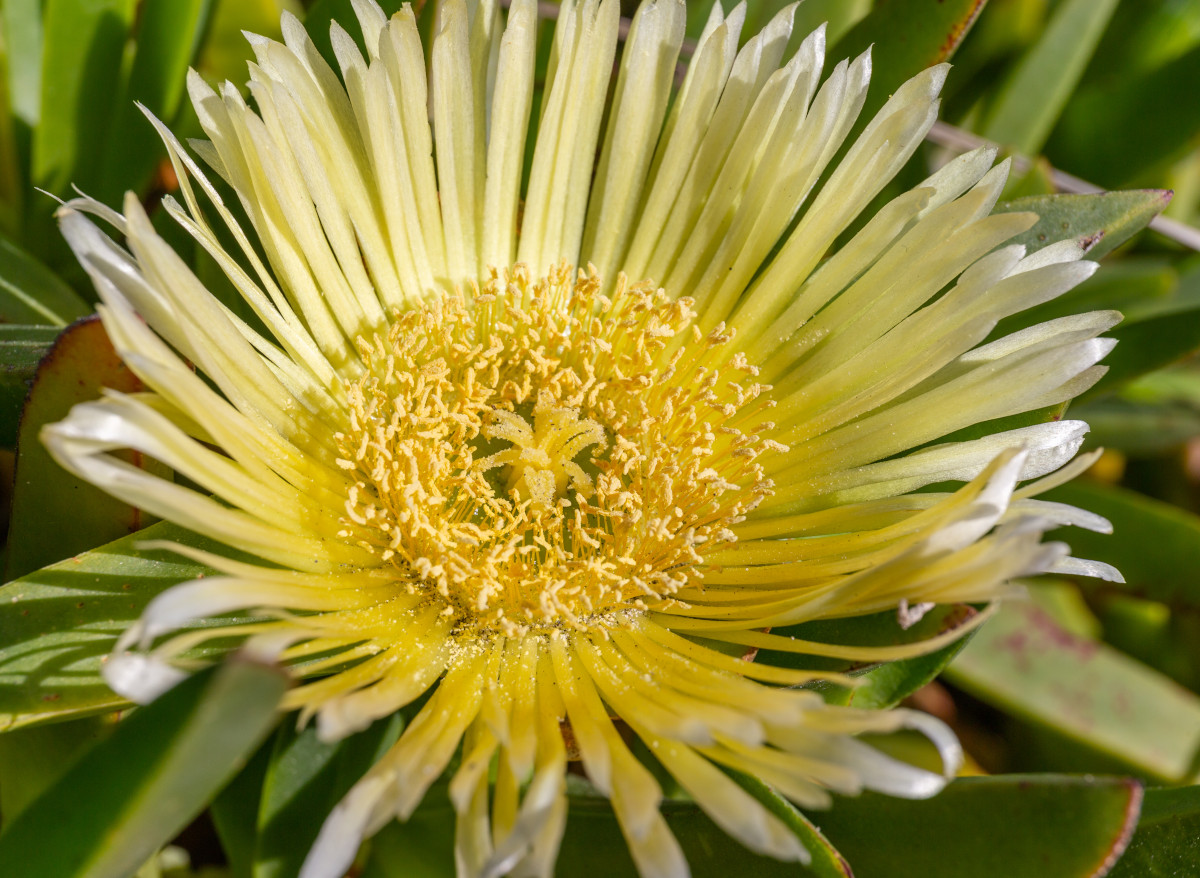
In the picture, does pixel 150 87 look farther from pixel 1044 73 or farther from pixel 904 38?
pixel 1044 73

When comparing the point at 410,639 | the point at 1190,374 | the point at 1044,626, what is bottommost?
the point at 410,639

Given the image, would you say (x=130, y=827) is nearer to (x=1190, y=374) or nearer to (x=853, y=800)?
(x=853, y=800)

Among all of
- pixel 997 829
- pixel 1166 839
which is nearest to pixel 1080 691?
pixel 1166 839

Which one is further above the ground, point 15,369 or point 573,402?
point 573,402

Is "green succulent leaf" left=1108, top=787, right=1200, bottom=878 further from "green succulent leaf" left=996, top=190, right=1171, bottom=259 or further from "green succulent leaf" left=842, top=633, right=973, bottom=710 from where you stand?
"green succulent leaf" left=996, top=190, right=1171, bottom=259

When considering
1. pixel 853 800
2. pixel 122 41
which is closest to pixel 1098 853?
pixel 853 800

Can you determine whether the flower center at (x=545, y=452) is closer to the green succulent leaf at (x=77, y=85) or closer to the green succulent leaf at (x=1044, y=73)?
the green succulent leaf at (x=77, y=85)
